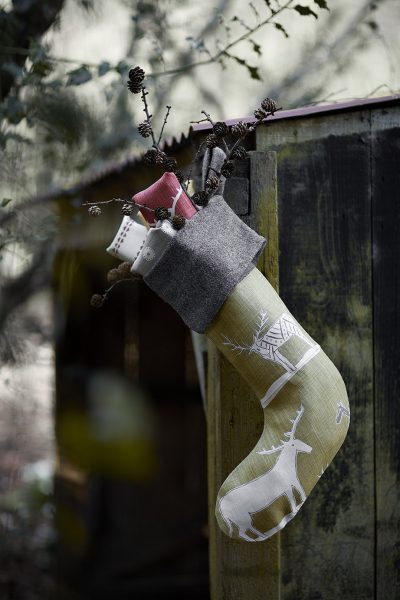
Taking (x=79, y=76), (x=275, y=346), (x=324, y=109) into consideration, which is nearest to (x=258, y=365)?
(x=275, y=346)

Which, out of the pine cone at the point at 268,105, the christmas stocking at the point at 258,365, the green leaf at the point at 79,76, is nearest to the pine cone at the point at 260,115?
the pine cone at the point at 268,105

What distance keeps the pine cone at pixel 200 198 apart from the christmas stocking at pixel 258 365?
17mm

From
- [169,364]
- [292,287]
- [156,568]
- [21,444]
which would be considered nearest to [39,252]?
[169,364]

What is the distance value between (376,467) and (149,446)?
7.89 ft

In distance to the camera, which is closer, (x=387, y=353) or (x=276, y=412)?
(x=276, y=412)

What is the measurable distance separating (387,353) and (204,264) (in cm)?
76

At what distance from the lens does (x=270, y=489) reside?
1323mm

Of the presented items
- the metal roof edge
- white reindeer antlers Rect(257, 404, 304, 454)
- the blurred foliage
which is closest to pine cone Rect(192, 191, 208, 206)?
the metal roof edge

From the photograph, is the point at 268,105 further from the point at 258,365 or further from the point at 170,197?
the point at 258,365

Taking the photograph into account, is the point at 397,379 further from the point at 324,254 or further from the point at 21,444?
the point at 21,444

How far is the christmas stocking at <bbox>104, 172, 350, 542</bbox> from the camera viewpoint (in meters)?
1.34

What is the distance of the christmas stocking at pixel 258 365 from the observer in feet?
4.38

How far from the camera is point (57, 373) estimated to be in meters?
3.82

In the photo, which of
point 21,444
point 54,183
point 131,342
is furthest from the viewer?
point 21,444
